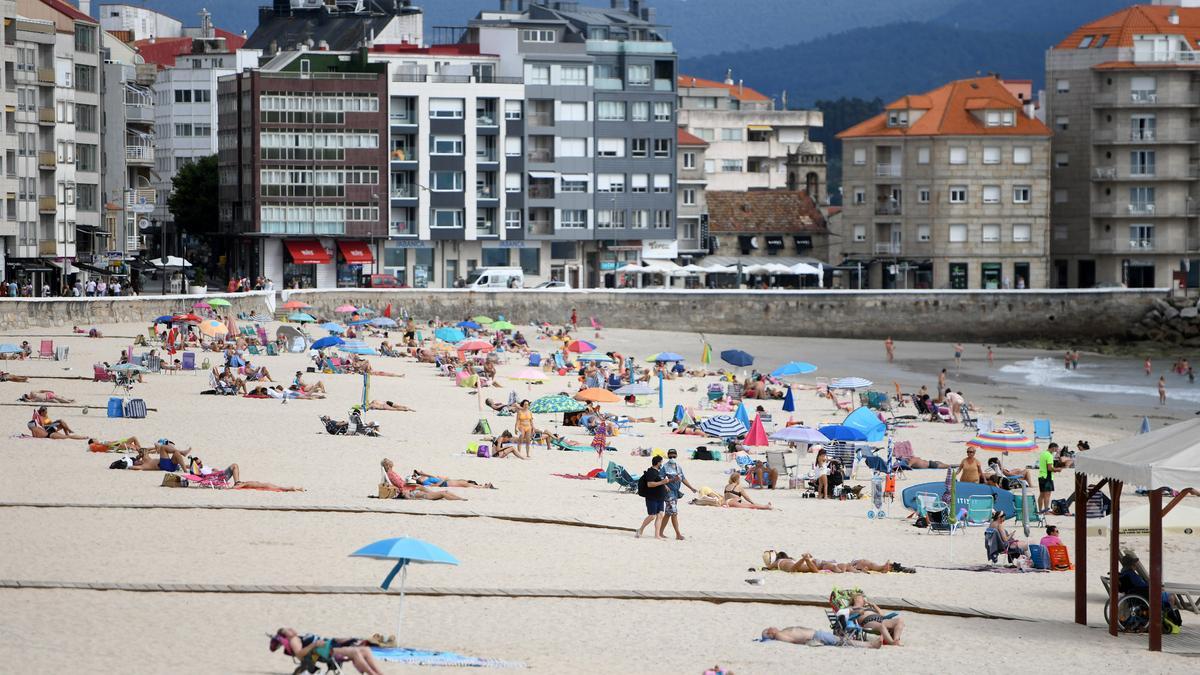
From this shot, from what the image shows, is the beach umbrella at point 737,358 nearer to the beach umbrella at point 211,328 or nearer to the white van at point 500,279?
the beach umbrella at point 211,328

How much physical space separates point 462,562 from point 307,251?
185ft

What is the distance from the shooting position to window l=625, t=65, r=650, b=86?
266 ft

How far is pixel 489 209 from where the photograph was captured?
77.2 metres

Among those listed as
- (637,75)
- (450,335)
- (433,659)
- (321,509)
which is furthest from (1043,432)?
(637,75)

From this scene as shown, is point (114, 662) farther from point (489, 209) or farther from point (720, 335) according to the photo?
point (489, 209)

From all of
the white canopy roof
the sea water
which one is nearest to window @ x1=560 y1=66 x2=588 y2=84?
the sea water

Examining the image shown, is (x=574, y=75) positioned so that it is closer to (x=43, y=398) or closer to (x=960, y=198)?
(x=960, y=198)

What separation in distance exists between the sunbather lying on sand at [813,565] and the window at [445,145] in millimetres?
57672

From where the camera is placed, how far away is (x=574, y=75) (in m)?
79.2

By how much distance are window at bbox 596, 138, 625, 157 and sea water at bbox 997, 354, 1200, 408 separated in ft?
77.2

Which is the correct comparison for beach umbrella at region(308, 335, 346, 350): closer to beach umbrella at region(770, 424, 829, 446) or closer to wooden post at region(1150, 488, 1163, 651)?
beach umbrella at region(770, 424, 829, 446)

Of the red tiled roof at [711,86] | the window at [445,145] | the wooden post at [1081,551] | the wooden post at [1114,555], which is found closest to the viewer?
the wooden post at [1114,555]

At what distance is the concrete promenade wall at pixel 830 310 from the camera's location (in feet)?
226

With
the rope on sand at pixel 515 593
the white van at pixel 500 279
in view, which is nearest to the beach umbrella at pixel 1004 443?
the rope on sand at pixel 515 593
